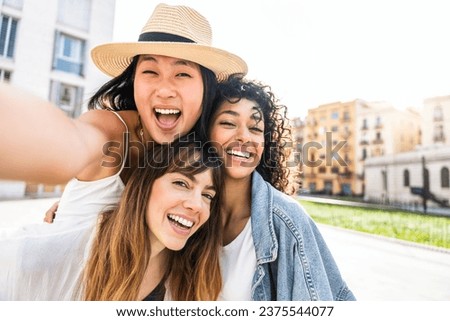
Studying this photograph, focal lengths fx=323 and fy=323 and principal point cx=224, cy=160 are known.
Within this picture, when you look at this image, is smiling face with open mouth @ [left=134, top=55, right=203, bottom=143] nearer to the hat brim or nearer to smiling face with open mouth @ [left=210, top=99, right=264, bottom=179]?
the hat brim

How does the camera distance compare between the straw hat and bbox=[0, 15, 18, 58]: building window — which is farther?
bbox=[0, 15, 18, 58]: building window

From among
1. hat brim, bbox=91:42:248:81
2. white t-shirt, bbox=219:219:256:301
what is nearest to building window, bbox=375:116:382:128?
hat brim, bbox=91:42:248:81

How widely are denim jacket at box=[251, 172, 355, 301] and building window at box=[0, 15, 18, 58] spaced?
50.8 inches

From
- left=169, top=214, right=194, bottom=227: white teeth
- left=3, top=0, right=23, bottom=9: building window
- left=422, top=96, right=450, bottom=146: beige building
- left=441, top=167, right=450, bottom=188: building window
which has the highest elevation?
left=3, top=0, right=23, bottom=9: building window

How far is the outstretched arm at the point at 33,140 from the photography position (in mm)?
683

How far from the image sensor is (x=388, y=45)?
1642 millimetres

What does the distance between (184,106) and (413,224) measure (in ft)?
4.89

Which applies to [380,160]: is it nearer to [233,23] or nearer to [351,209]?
[351,209]

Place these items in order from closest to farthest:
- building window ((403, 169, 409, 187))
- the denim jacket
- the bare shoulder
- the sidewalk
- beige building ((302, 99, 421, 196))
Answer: the bare shoulder, the denim jacket, beige building ((302, 99, 421, 196)), the sidewalk, building window ((403, 169, 409, 187))

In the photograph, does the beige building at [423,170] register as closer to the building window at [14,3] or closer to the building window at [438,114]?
the building window at [438,114]

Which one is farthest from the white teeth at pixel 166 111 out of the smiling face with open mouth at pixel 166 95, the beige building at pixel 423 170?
the beige building at pixel 423 170

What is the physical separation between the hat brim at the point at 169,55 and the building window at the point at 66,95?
0.22 m

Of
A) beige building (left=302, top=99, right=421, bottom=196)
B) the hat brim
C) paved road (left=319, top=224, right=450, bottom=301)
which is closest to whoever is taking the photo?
the hat brim

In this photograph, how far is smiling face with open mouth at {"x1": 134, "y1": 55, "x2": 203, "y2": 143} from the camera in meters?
1.19
